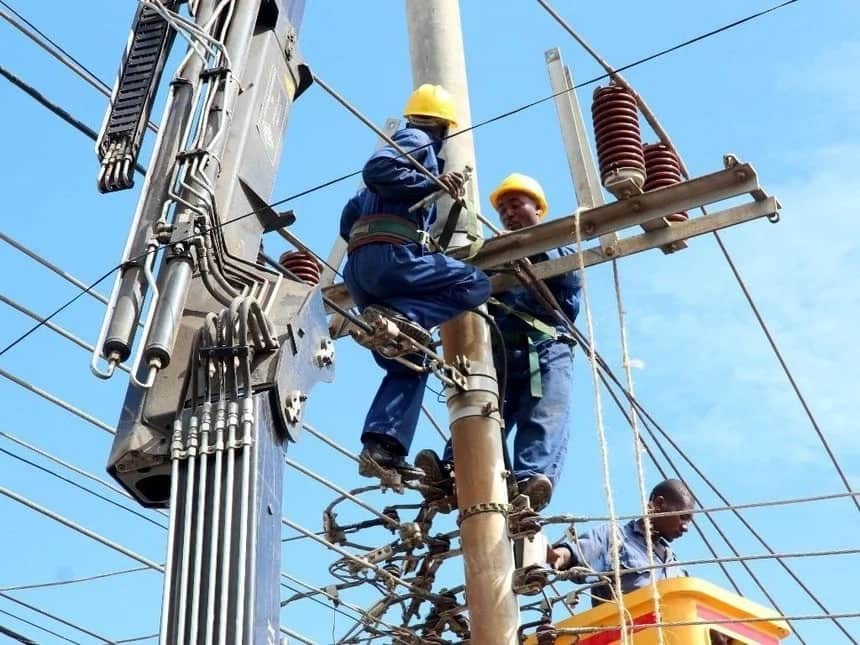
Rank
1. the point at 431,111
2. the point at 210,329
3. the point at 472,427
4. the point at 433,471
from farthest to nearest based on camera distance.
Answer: the point at 431,111 < the point at 433,471 < the point at 472,427 < the point at 210,329

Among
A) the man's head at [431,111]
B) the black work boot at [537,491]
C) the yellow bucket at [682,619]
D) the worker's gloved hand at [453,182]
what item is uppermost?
the man's head at [431,111]

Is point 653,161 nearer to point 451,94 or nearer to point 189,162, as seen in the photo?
point 451,94

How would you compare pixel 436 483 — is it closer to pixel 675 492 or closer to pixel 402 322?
pixel 402 322

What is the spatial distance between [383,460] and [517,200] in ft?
6.55

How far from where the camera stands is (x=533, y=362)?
808cm

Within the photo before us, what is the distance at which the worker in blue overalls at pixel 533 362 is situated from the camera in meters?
7.75

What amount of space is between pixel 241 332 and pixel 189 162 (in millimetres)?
783

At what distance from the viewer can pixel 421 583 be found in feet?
24.2

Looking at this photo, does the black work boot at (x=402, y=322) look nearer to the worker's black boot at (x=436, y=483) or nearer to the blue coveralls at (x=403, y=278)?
the blue coveralls at (x=403, y=278)

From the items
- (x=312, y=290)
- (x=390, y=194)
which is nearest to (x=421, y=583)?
(x=390, y=194)

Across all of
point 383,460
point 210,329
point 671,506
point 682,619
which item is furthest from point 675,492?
point 210,329

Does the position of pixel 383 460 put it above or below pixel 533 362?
below

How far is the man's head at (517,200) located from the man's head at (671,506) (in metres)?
1.57

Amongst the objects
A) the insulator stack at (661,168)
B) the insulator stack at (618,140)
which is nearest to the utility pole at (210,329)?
the insulator stack at (618,140)
